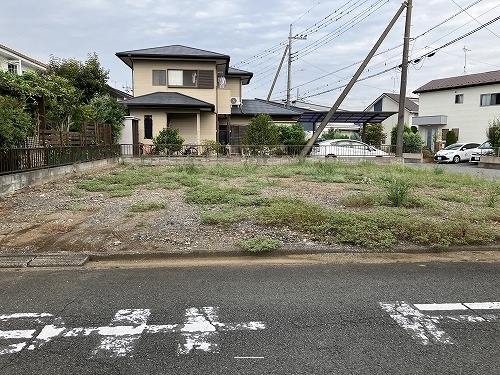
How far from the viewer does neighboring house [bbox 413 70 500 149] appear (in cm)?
3278

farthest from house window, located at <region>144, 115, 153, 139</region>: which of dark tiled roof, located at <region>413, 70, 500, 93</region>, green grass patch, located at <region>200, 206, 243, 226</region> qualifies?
dark tiled roof, located at <region>413, 70, 500, 93</region>

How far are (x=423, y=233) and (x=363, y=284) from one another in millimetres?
2207

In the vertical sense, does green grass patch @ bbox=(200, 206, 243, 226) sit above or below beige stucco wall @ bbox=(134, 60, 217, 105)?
below

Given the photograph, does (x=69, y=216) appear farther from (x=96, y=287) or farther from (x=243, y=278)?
(x=243, y=278)

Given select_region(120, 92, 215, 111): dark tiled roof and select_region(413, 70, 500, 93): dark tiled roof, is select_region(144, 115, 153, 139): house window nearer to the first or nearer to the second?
select_region(120, 92, 215, 111): dark tiled roof

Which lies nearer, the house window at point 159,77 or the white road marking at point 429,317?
the white road marking at point 429,317

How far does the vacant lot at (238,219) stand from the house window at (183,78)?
14.9 metres

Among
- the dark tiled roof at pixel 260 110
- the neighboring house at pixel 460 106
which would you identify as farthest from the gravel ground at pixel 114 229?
the neighboring house at pixel 460 106

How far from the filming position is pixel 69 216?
7.36m

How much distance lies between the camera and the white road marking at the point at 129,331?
296cm

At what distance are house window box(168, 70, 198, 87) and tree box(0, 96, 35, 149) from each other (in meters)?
15.3

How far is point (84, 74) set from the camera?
22172 millimetres

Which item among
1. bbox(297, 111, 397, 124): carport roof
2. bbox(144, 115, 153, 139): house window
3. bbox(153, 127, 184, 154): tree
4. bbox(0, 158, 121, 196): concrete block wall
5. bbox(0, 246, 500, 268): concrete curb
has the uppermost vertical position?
bbox(297, 111, 397, 124): carport roof

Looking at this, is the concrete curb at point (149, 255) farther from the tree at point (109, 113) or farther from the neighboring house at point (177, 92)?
the neighboring house at point (177, 92)
